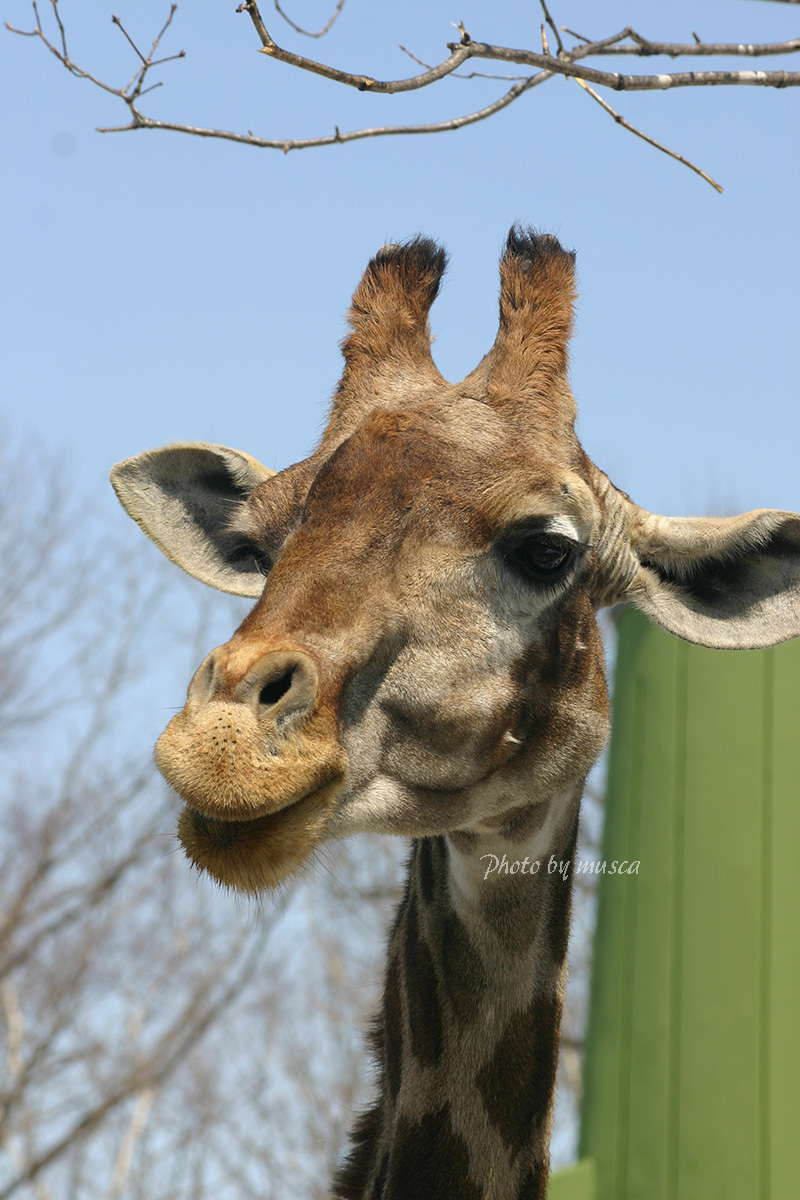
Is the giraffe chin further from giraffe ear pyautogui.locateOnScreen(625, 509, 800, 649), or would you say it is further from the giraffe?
giraffe ear pyautogui.locateOnScreen(625, 509, 800, 649)

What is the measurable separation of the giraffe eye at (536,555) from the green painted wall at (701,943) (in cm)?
243

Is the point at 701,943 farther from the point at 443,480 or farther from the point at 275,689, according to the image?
the point at 275,689

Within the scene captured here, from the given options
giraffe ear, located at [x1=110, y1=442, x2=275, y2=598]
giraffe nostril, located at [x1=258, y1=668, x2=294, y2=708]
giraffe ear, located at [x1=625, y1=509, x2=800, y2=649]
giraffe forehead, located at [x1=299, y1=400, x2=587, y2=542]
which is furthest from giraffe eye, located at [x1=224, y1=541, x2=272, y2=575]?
giraffe nostril, located at [x1=258, y1=668, x2=294, y2=708]

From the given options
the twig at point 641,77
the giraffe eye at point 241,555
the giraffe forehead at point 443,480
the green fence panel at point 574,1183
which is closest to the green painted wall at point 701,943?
the green fence panel at point 574,1183

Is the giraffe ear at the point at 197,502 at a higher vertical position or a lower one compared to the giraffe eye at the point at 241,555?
higher

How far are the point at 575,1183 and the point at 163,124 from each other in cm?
501

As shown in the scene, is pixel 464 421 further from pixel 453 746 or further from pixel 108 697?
pixel 108 697

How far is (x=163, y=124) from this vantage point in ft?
13.1

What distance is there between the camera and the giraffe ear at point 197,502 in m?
4.64

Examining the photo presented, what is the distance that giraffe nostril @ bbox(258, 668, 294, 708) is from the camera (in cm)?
279

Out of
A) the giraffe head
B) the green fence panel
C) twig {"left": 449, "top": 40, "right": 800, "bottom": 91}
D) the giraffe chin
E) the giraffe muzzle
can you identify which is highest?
twig {"left": 449, "top": 40, "right": 800, "bottom": 91}

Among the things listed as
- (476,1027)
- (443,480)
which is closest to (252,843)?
(443,480)

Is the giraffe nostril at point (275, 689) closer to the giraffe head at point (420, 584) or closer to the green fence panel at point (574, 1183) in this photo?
the giraffe head at point (420, 584)

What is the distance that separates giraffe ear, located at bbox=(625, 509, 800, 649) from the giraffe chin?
1858 millimetres
